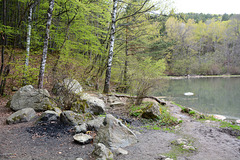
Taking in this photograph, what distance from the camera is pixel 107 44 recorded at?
12.2 metres

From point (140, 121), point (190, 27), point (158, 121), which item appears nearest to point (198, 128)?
point (158, 121)

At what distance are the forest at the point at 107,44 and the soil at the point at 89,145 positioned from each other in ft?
7.75

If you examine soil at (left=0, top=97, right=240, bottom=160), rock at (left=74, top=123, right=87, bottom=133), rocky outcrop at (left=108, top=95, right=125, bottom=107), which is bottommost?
rocky outcrop at (left=108, top=95, right=125, bottom=107)

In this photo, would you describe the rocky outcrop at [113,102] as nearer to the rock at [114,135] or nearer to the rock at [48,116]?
the rock at [48,116]

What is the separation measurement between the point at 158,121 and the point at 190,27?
150 ft

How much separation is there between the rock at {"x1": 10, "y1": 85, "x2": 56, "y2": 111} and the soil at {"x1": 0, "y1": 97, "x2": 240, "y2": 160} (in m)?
0.65

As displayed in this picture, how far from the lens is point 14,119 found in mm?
4293

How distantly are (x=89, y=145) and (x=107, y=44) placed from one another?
9822mm

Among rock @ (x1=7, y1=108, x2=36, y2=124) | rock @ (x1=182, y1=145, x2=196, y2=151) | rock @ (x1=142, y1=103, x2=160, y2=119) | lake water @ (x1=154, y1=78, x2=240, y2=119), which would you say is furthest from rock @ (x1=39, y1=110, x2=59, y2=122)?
lake water @ (x1=154, y1=78, x2=240, y2=119)

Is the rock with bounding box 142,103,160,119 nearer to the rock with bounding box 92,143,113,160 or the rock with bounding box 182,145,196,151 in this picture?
the rock with bounding box 182,145,196,151

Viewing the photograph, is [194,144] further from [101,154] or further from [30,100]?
[30,100]

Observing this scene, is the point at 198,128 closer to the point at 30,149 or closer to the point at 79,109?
the point at 79,109

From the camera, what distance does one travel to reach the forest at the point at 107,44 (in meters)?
7.05

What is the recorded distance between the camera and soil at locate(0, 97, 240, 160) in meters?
2.90
